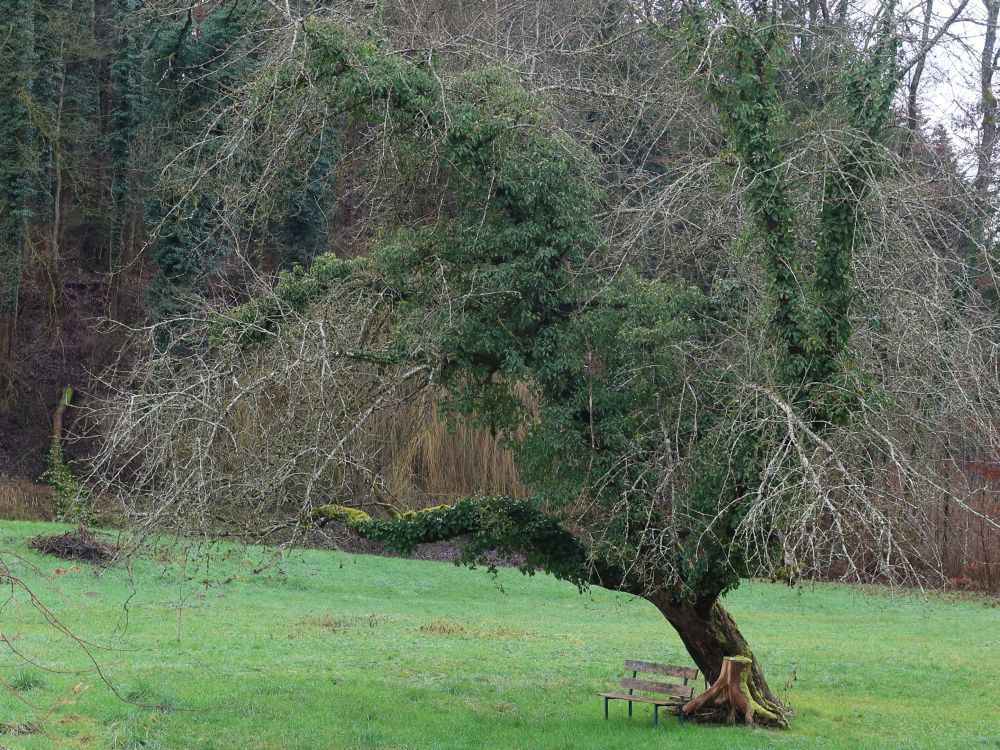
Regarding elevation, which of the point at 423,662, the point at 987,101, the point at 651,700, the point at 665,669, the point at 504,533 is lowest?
the point at 423,662

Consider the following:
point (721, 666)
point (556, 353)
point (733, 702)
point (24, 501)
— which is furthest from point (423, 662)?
point (24, 501)

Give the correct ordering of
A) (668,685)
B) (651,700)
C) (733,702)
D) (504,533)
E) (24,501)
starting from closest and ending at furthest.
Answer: (504,533), (733,702), (651,700), (668,685), (24,501)

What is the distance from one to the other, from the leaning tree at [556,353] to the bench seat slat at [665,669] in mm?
260

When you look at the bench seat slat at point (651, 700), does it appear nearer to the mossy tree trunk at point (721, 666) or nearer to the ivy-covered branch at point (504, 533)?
the mossy tree trunk at point (721, 666)

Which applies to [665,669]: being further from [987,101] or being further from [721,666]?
[987,101]

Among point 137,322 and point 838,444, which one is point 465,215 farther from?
point 137,322

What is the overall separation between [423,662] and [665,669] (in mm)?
4086

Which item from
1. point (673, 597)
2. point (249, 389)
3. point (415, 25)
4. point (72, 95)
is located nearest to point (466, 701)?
point (673, 597)

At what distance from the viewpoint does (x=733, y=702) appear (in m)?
11.0

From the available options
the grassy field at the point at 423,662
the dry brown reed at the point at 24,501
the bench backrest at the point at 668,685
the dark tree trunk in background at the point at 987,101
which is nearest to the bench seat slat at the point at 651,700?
the bench backrest at the point at 668,685

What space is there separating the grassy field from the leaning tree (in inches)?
42.5

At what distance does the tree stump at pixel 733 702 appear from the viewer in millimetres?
10930

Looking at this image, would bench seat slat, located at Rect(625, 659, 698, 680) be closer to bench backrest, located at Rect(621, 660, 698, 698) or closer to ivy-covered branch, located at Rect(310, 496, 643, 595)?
bench backrest, located at Rect(621, 660, 698, 698)

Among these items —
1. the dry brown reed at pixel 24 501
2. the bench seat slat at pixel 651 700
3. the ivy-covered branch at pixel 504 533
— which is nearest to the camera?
the ivy-covered branch at pixel 504 533
